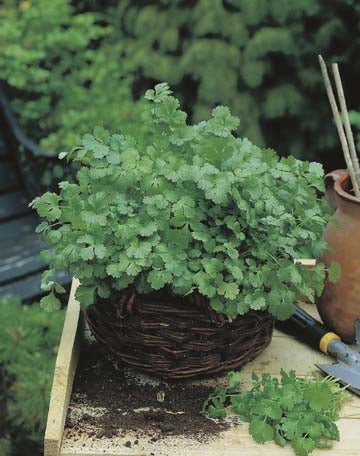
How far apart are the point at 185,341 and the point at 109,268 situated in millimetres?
213

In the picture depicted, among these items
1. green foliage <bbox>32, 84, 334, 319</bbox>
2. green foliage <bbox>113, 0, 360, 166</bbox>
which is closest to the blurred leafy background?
green foliage <bbox>113, 0, 360, 166</bbox>

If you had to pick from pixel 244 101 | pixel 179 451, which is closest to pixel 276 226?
pixel 179 451

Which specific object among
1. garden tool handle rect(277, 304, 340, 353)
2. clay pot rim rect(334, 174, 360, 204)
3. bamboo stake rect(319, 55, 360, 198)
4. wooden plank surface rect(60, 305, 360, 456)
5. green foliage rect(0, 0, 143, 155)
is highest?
→ bamboo stake rect(319, 55, 360, 198)

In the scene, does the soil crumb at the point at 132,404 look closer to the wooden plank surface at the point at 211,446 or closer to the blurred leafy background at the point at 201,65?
the wooden plank surface at the point at 211,446

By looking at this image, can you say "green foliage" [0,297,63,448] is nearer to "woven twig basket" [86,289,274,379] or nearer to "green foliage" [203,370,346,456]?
"woven twig basket" [86,289,274,379]

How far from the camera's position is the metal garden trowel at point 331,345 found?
166 centimetres

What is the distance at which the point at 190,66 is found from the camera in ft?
12.5

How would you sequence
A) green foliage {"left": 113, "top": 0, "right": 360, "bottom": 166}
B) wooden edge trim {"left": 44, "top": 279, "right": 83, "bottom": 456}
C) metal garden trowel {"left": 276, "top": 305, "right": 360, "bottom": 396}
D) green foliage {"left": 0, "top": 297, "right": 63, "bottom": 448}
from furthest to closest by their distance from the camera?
1. green foliage {"left": 113, "top": 0, "right": 360, "bottom": 166}
2. green foliage {"left": 0, "top": 297, "right": 63, "bottom": 448}
3. metal garden trowel {"left": 276, "top": 305, "right": 360, "bottom": 396}
4. wooden edge trim {"left": 44, "top": 279, "right": 83, "bottom": 456}

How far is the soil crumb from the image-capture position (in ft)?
4.96

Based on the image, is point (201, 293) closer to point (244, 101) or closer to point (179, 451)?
point (179, 451)

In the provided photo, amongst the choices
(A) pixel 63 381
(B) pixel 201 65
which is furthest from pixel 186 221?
(B) pixel 201 65

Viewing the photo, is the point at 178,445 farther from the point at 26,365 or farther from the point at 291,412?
the point at 26,365

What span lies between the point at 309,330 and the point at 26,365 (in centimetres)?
111

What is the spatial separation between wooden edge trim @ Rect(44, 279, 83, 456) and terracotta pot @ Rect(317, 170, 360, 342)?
1.75 feet
